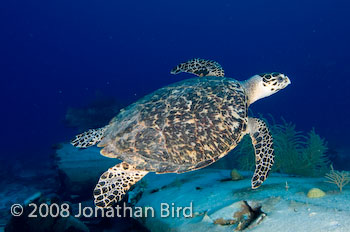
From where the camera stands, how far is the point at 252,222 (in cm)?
257

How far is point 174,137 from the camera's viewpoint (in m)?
3.33

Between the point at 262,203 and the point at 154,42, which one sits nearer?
the point at 262,203

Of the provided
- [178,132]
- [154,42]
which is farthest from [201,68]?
[154,42]

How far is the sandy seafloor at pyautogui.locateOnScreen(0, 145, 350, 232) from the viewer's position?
2.29m

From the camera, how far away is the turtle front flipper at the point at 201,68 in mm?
5105

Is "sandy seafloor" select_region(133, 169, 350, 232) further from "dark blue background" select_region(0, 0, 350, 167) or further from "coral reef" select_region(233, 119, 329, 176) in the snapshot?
"dark blue background" select_region(0, 0, 350, 167)

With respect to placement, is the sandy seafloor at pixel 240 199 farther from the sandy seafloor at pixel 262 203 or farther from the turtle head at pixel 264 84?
the turtle head at pixel 264 84

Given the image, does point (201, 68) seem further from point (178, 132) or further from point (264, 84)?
point (178, 132)

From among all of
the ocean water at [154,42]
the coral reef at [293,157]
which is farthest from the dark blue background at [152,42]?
the coral reef at [293,157]

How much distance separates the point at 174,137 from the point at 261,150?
1574mm

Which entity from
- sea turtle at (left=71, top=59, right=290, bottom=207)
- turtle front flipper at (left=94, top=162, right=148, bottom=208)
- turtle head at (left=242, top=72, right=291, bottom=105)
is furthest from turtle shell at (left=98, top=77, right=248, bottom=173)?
turtle head at (left=242, top=72, right=291, bottom=105)

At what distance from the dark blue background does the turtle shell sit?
69.3 metres

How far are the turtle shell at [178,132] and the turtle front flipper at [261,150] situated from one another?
0.36m

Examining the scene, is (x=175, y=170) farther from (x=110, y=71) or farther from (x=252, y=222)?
(x=110, y=71)
